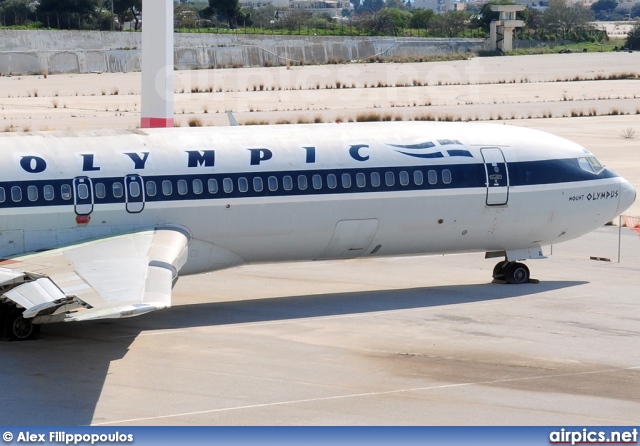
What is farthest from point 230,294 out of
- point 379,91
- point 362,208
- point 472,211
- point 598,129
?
point 379,91

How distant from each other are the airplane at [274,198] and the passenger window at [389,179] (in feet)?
0.07

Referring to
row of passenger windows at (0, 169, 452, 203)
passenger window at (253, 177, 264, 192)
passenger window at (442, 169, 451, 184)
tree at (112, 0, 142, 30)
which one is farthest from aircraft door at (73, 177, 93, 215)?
tree at (112, 0, 142, 30)

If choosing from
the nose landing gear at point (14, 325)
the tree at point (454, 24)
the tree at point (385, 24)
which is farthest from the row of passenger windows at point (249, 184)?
the tree at point (454, 24)

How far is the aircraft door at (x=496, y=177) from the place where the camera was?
1013 inches

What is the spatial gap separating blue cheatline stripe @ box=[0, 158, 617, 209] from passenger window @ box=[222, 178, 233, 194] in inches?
1.4

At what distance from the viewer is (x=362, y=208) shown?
2464 cm

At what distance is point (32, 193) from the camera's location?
22141mm

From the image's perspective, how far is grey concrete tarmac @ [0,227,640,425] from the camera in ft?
55.5

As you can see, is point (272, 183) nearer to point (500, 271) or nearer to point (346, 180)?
point (346, 180)

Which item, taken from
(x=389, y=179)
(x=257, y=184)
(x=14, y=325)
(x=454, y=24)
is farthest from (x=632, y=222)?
(x=454, y=24)

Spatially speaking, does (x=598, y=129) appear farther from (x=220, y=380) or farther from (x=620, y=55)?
(x=620, y=55)

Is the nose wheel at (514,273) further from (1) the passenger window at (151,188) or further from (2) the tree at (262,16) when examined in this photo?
(2) the tree at (262,16)

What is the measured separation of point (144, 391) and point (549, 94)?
228ft

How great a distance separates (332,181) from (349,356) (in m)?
5.34
